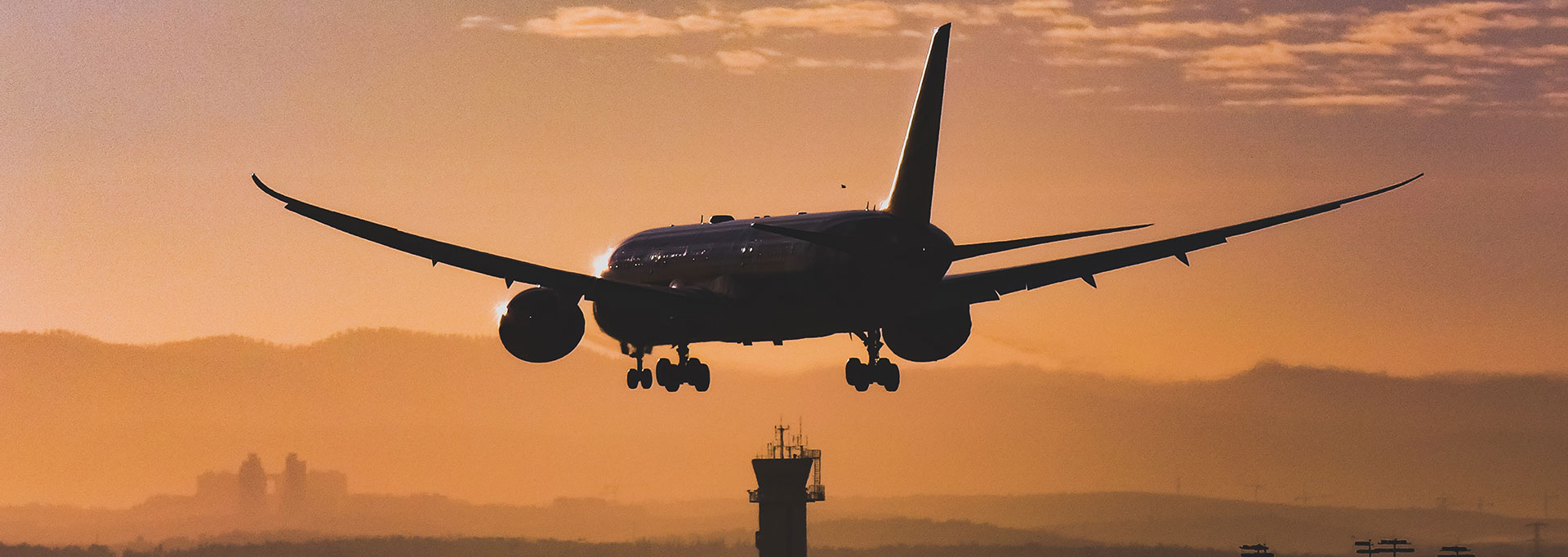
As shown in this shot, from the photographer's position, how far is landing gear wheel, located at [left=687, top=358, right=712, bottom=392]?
7238 centimetres

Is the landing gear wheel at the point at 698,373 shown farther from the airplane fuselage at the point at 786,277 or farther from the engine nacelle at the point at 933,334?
the engine nacelle at the point at 933,334

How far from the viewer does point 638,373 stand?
240 feet

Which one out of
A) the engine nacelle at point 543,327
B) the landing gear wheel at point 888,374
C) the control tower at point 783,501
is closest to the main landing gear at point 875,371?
the landing gear wheel at point 888,374


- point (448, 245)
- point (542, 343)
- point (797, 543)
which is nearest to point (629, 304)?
point (542, 343)

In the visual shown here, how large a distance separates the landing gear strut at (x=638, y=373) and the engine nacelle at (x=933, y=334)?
29.7 feet

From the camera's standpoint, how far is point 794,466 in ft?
617

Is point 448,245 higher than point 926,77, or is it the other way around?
point 926,77

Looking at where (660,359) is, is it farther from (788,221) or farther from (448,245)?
(448,245)

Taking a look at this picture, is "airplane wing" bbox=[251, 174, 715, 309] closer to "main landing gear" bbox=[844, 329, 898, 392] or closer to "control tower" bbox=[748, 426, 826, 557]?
"main landing gear" bbox=[844, 329, 898, 392]

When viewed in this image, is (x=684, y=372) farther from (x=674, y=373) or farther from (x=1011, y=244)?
(x=1011, y=244)

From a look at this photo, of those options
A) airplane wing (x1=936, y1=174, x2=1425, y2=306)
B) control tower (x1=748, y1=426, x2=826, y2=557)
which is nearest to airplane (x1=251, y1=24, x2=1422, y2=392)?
airplane wing (x1=936, y1=174, x2=1425, y2=306)

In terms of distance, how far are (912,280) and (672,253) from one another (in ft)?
44.0

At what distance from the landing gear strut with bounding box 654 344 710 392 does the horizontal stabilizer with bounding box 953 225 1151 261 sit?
13.3m

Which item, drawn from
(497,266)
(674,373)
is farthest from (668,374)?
(497,266)
